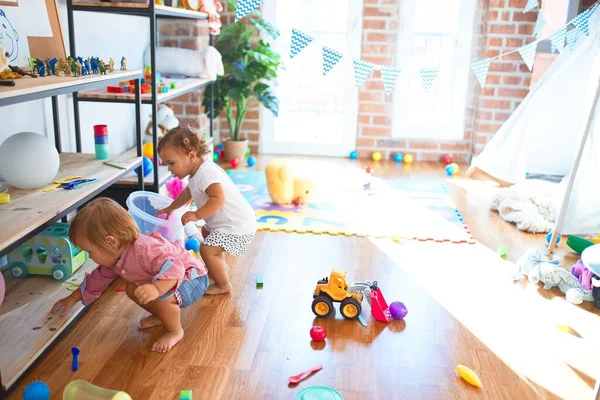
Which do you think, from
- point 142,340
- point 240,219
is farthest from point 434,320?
point 142,340

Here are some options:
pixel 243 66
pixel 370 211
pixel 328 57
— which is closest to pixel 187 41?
pixel 243 66

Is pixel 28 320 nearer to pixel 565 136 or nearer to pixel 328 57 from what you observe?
pixel 328 57

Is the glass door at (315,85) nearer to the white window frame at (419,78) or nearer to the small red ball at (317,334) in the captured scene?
the white window frame at (419,78)

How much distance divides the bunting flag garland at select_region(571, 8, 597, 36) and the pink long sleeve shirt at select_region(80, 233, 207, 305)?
9.15ft

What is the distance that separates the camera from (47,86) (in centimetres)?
193

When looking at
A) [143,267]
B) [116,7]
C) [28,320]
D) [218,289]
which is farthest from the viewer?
[116,7]

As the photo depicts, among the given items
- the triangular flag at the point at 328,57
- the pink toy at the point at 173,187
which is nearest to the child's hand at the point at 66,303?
the pink toy at the point at 173,187

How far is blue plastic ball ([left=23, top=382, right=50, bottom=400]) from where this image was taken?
5.75 feet

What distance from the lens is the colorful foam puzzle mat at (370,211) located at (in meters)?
3.44

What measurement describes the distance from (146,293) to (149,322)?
0.35 meters

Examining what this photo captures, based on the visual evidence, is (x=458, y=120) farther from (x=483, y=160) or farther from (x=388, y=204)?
(x=388, y=204)

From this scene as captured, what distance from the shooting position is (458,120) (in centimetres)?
524

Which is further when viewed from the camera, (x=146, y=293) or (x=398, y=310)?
(x=398, y=310)

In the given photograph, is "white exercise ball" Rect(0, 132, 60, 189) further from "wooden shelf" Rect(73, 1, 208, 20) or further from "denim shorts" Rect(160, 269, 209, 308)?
"wooden shelf" Rect(73, 1, 208, 20)
